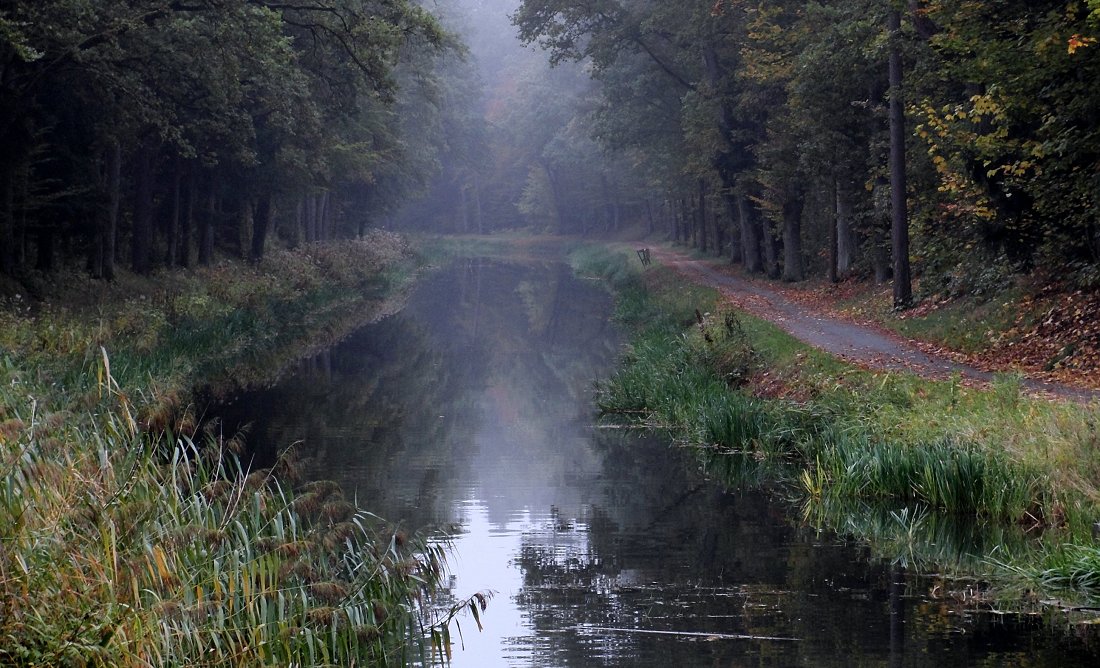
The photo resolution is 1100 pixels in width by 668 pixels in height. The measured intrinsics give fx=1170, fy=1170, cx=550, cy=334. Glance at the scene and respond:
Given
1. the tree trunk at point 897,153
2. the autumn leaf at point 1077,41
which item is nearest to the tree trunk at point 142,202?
the tree trunk at point 897,153

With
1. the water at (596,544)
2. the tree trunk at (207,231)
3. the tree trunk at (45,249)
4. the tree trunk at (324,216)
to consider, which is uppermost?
the tree trunk at (324,216)

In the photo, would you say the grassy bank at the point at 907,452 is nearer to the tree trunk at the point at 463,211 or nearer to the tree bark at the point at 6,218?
the tree bark at the point at 6,218

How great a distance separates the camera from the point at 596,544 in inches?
456

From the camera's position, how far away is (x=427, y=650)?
8.13 metres

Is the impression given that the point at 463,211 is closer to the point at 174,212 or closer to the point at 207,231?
the point at 207,231

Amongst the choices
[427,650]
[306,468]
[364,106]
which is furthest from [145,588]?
[364,106]

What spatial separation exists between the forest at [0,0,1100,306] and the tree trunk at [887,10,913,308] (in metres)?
0.05

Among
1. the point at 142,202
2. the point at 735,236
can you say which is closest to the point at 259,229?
the point at 142,202

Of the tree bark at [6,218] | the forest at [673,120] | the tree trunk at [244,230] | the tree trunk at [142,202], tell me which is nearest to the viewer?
the forest at [673,120]

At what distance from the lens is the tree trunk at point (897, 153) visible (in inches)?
896

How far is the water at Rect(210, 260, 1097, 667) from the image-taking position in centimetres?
828

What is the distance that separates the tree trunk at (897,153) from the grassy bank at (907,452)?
5545mm

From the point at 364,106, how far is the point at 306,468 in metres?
30.4

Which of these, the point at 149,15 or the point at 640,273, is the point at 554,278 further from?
the point at 149,15
